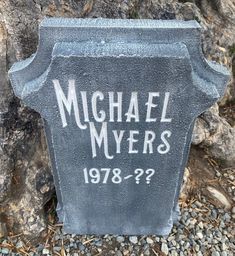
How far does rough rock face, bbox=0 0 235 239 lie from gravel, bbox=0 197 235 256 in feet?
0.40

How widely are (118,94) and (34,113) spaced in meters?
0.69

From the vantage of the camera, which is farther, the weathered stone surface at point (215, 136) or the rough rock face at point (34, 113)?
the weathered stone surface at point (215, 136)

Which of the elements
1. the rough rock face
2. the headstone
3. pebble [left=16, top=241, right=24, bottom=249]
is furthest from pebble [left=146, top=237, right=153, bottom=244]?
pebble [left=16, top=241, right=24, bottom=249]

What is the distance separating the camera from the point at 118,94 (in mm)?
1485

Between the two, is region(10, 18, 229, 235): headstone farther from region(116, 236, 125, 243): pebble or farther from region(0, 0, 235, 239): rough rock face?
region(116, 236, 125, 243): pebble

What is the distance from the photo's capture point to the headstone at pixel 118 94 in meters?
1.39

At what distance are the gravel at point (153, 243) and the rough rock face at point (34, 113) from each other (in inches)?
4.8

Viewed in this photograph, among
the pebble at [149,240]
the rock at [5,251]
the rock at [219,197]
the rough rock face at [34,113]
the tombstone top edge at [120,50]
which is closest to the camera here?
the tombstone top edge at [120,50]

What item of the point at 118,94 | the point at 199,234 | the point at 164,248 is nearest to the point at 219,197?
the point at 199,234

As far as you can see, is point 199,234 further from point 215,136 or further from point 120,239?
point 215,136

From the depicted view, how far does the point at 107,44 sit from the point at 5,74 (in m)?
0.69

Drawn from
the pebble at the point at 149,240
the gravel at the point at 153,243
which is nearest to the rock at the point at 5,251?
the gravel at the point at 153,243

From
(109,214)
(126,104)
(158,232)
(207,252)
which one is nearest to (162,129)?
(126,104)

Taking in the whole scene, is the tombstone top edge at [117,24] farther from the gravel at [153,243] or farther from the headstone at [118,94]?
the gravel at [153,243]
